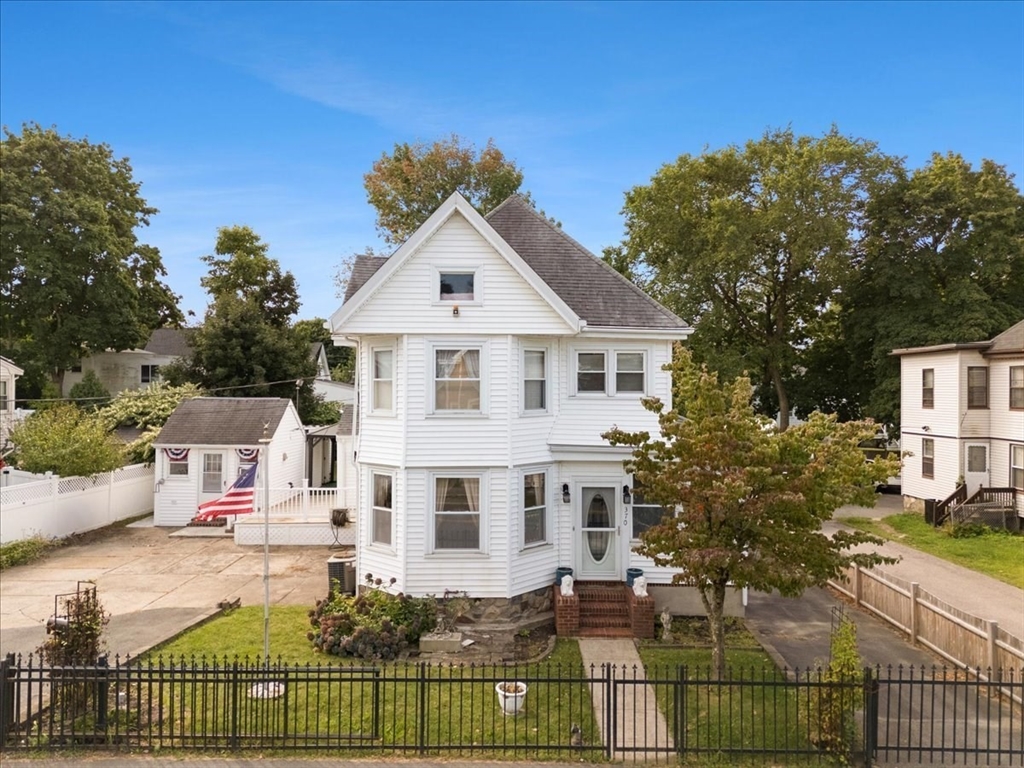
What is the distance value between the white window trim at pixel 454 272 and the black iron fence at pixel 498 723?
711cm

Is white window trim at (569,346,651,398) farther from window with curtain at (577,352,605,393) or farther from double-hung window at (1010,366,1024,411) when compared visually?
double-hung window at (1010,366,1024,411)

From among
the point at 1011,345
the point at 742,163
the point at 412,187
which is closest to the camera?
the point at 1011,345

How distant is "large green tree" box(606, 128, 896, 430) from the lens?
33625mm

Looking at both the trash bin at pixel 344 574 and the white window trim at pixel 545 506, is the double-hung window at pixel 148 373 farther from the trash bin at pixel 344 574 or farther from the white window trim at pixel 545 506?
the white window trim at pixel 545 506

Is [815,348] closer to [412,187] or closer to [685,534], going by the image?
[412,187]

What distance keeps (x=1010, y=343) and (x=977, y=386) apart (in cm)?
199

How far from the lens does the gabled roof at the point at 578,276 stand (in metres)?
15.1

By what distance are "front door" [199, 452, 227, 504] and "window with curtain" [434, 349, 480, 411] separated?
14824mm

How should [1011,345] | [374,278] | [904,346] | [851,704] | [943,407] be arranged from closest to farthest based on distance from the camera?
[851,704] < [374,278] < [1011,345] < [943,407] < [904,346]

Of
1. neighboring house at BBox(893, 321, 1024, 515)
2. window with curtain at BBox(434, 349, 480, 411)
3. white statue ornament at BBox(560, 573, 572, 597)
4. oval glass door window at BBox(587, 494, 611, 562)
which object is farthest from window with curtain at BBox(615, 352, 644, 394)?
neighboring house at BBox(893, 321, 1024, 515)

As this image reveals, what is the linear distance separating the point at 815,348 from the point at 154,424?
36.8m

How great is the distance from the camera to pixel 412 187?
38688 millimetres

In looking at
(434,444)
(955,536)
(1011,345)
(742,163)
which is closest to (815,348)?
(742,163)

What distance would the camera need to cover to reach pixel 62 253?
39812 millimetres
